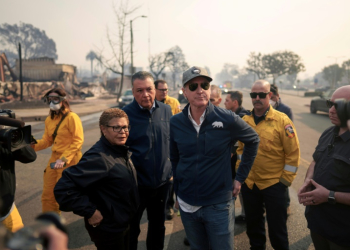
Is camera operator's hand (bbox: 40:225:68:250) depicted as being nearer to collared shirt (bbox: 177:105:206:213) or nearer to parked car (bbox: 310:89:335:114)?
collared shirt (bbox: 177:105:206:213)

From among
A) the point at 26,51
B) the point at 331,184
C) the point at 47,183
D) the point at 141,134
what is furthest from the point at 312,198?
the point at 26,51

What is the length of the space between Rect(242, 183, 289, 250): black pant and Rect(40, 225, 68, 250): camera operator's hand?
8.25 feet

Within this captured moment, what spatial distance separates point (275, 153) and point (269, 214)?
66cm

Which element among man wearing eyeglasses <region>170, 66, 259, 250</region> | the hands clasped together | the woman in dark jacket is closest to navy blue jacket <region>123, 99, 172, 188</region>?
the woman in dark jacket

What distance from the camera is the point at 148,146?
9.59ft

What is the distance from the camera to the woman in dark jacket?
2.10 metres

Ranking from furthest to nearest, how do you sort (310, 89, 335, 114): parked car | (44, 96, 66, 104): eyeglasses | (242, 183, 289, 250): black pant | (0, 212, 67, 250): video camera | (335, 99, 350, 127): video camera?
1. (310, 89, 335, 114): parked car
2. (44, 96, 66, 104): eyeglasses
3. (242, 183, 289, 250): black pant
4. (335, 99, 350, 127): video camera
5. (0, 212, 67, 250): video camera

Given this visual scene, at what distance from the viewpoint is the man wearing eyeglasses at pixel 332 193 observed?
6.52 ft

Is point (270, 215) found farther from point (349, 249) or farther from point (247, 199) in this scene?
point (349, 249)

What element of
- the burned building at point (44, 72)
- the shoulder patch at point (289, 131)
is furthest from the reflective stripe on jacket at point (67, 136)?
the burned building at point (44, 72)

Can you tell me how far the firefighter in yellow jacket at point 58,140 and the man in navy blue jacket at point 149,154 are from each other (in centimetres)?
112

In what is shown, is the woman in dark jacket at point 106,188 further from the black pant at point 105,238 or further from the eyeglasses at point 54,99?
the eyeglasses at point 54,99

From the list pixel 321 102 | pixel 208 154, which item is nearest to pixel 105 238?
pixel 208 154

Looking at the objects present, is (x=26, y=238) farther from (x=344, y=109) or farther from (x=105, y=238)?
(x=105, y=238)
